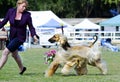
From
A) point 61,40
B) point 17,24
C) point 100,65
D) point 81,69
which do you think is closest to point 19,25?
point 17,24

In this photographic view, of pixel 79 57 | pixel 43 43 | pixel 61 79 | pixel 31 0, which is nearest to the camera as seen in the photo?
pixel 61 79

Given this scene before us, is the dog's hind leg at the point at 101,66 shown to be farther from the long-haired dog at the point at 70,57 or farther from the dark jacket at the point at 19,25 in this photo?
the dark jacket at the point at 19,25

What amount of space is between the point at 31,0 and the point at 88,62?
51.6 metres

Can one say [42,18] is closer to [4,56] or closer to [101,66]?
[101,66]

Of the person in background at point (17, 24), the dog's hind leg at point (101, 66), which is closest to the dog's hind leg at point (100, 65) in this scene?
the dog's hind leg at point (101, 66)

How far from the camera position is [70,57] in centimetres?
1180

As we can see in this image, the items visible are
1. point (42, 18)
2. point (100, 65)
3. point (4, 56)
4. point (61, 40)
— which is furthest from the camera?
point (42, 18)

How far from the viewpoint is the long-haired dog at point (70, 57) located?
1170 centimetres

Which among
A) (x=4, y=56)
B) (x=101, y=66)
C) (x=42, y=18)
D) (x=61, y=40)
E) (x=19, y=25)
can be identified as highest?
(x=19, y=25)

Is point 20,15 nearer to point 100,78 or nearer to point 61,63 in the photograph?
point 61,63

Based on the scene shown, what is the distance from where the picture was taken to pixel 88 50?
12047 millimetres

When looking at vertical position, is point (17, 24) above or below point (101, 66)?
above

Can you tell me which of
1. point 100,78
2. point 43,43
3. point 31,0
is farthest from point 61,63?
point 31,0

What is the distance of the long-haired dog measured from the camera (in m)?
11.7
